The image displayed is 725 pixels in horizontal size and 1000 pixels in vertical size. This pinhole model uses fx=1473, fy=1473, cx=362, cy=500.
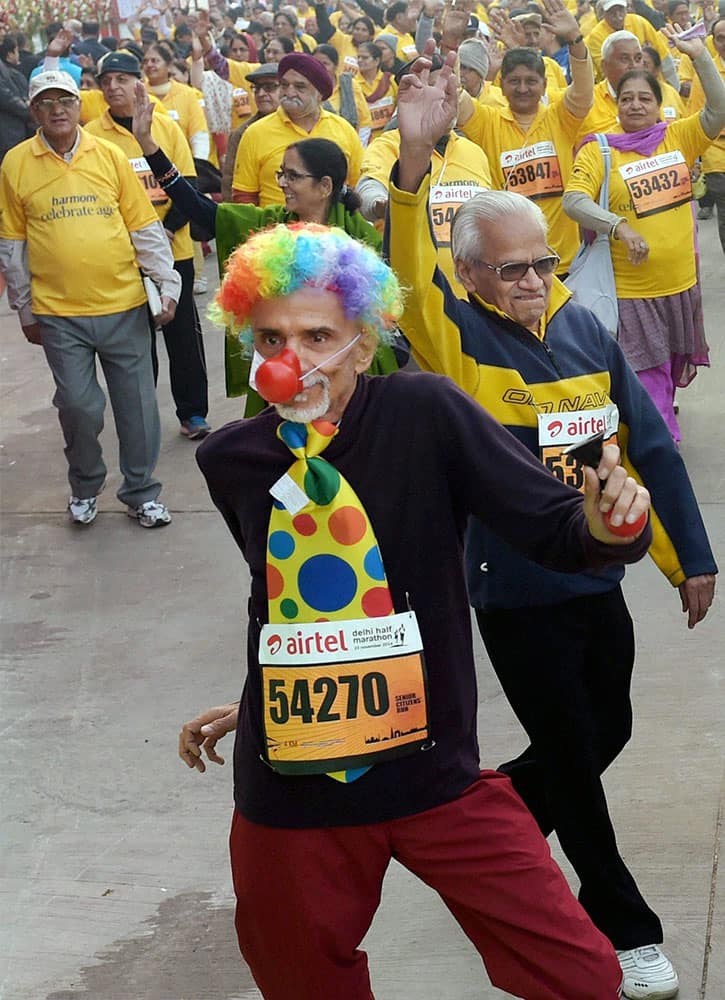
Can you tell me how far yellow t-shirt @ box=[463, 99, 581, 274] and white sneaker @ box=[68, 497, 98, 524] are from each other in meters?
2.65

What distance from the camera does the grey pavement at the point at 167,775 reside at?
3.65 metres

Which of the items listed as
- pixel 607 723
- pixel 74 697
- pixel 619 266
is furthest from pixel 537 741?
pixel 619 266

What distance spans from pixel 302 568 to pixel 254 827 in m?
0.45

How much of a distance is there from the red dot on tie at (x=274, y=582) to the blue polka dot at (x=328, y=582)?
0.14ft

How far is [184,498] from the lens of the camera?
289 inches

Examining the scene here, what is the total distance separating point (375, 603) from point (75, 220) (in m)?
4.62

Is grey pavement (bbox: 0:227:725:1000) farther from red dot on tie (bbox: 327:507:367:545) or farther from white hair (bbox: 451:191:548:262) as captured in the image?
white hair (bbox: 451:191:548:262)

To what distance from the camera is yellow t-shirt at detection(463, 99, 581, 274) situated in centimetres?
754

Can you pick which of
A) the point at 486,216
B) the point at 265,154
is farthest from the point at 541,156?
the point at 486,216

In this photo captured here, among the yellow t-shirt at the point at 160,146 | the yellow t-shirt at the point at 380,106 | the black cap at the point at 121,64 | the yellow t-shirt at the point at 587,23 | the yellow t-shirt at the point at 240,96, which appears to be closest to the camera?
the black cap at the point at 121,64

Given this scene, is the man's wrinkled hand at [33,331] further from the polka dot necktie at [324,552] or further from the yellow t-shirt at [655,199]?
the polka dot necktie at [324,552]

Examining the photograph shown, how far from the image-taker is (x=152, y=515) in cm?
696

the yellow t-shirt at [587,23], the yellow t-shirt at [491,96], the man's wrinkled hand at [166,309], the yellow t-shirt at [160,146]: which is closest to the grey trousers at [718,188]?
the yellow t-shirt at [491,96]

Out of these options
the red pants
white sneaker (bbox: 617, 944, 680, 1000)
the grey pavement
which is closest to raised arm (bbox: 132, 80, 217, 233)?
the grey pavement
